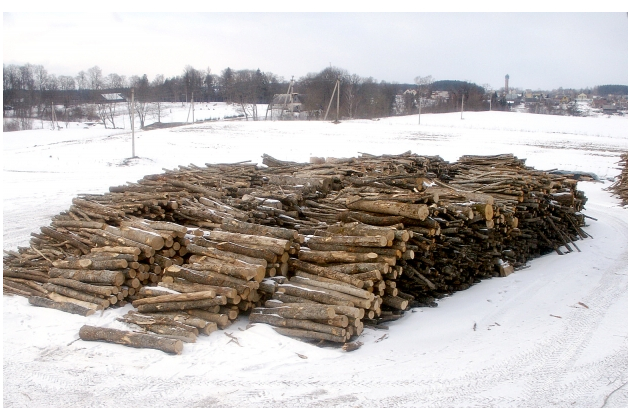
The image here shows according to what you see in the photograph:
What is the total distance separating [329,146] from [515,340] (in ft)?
91.1

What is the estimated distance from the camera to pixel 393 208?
9906 millimetres

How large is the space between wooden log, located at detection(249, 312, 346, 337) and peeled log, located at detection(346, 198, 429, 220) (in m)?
2.85

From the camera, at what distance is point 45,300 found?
9109 millimetres

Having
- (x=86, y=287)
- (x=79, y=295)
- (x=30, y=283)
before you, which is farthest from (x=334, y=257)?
(x=30, y=283)

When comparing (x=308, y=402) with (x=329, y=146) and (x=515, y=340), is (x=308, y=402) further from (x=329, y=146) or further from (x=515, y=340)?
(x=329, y=146)

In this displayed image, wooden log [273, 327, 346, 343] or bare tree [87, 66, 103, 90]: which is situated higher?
bare tree [87, 66, 103, 90]

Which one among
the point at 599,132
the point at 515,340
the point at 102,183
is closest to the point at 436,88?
the point at 599,132

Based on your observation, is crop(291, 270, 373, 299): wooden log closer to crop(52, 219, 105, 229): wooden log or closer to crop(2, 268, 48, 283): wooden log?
crop(52, 219, 105, 229): wooden log

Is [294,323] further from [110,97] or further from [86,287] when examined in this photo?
[110,97]

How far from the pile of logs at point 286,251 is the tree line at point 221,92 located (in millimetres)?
44379

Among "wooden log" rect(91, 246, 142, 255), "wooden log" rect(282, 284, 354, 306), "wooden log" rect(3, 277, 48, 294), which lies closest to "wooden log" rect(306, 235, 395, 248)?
"wooden log" rect(282, 284, 354, 306)

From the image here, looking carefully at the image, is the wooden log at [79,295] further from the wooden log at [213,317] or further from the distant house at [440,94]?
the distant house at [440,94]

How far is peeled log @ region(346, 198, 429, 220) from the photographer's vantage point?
31.3 feet

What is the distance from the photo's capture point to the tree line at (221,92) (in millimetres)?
58625
